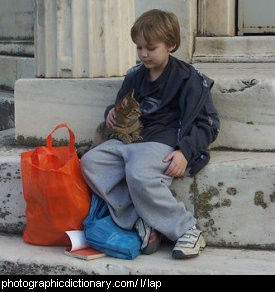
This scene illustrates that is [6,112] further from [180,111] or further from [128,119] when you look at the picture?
[180,111]

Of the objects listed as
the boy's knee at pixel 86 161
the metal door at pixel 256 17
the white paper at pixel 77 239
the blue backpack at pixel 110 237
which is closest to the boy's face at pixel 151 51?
the boy's knee at pixel 86 161

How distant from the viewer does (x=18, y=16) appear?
6027 millimetres

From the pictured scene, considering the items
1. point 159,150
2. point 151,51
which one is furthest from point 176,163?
point 151,51

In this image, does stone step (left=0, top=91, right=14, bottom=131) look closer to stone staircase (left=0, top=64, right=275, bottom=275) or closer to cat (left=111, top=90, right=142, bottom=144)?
stone staircase (left=0, top=64, right=275, bottom=275)

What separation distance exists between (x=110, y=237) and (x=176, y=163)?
47 cm

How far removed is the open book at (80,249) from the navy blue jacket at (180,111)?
0.58 metres

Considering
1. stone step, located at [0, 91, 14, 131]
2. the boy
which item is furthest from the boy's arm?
stone step, located at [0, 91, 14, 131]

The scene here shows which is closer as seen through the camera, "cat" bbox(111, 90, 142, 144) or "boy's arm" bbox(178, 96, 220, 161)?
"boy's arm" bbox(178, 96, 220, 161)

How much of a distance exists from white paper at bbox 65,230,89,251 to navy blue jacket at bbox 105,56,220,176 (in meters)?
0.57

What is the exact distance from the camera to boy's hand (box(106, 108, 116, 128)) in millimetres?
3498

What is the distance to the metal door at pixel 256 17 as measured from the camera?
5.26m

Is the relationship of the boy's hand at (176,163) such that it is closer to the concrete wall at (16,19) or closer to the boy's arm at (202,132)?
the boy's arm at (202,132)

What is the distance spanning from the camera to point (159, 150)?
3297mm

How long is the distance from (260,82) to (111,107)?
2.58 feet
